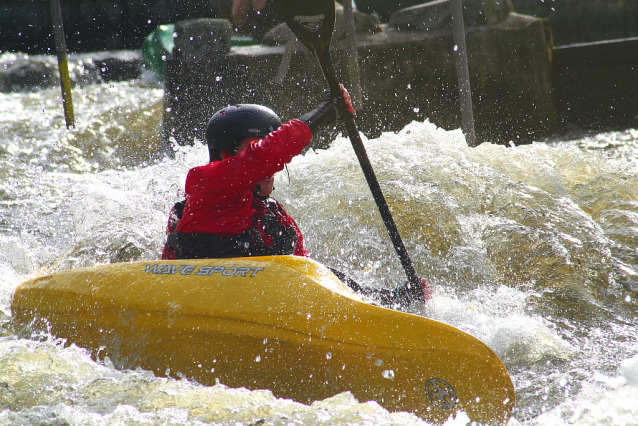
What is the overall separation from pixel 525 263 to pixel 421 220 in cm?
100

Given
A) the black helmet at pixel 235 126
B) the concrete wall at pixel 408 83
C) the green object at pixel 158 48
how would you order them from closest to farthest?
the black helmet at pixel 235 126 < the concrete wall at pixel 408 83 < the green object at pixel 158 48

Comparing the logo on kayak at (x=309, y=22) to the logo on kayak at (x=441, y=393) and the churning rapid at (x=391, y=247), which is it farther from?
the logo on kayak at (x=441, y=393)

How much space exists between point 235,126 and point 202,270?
779 millimetres

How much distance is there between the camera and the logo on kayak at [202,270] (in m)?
2.10

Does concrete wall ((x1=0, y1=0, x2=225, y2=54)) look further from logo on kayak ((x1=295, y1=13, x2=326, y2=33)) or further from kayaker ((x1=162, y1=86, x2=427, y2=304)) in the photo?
kayaker ((x1=162, y1=86, x2=427, y2=304))

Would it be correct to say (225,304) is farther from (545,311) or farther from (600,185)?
(600,185)

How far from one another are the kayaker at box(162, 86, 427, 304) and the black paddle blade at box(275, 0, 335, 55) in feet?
1.02

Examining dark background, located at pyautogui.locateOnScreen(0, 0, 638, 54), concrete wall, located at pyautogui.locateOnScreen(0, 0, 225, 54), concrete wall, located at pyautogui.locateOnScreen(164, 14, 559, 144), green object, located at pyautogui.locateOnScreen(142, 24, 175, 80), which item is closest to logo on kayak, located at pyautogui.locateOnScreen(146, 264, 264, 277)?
concrete wall, located at pyautogui.locateOnScreen(164, 14, 559, 144)

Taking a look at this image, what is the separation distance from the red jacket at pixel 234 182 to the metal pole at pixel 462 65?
3.42m

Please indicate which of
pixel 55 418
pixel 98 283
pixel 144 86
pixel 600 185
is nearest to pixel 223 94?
pixel 144 86

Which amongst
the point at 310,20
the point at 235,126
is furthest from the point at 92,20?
the point at 235,126

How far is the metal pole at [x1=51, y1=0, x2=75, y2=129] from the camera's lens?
6180 millimetres

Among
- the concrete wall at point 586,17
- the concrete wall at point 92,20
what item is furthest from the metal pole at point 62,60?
the concrete wall at point 586,17

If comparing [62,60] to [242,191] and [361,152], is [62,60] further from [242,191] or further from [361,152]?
[242,191]
